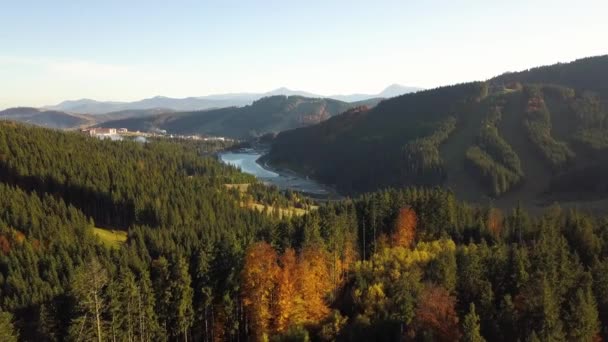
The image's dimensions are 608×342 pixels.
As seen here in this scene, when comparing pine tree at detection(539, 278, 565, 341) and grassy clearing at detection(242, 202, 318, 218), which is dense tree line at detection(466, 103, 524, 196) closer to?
grassy clearing at detection(242, 202, 318, 218)

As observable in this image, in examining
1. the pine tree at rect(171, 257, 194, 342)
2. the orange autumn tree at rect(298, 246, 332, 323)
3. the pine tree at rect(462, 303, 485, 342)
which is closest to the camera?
the pine tree at rect(462, 303, 485, 342)

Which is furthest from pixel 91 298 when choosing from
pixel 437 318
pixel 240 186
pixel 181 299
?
pixel 240 186

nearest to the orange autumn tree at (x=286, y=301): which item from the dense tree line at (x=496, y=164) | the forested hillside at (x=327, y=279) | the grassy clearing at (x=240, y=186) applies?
the forested hillside at (x=327, y=279)

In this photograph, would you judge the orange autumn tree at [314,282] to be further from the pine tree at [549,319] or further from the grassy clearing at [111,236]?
the grassy clearing at [111,236]

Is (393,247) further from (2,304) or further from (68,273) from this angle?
(2,304)

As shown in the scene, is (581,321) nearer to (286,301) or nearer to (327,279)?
(327,279)

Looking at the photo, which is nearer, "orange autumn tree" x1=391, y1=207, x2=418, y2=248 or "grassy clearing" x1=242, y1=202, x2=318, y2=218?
"orange autumn tree" x1=391, y1=207, x2=418, y2=248

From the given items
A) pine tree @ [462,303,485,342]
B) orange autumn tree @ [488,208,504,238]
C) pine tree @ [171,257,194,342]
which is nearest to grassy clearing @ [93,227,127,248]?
pine tree @ [171,257,194,342]
